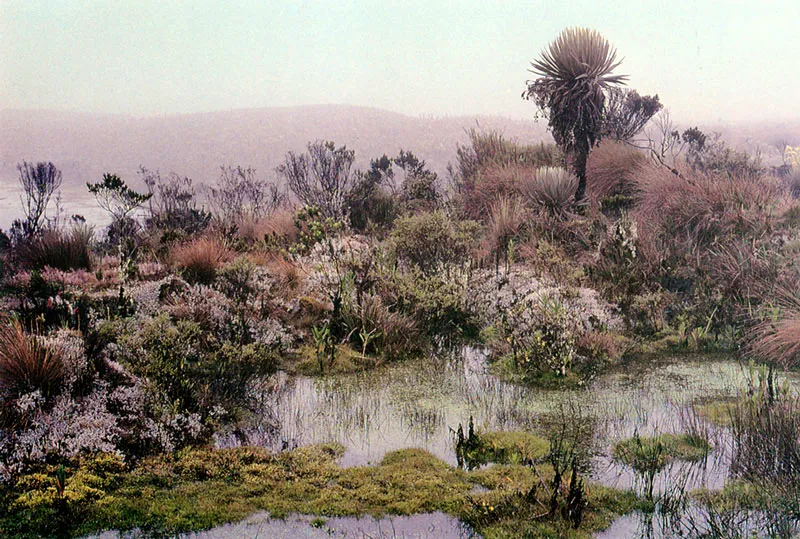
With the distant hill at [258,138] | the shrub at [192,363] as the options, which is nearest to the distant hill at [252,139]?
the distant hill at [258,138]

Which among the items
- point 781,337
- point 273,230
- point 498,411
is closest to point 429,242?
point 273,230

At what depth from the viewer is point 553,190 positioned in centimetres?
1292

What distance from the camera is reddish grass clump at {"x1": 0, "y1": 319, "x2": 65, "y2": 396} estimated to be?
6.10m

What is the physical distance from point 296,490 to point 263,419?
1425 mm

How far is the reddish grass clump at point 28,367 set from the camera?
610 centimetres

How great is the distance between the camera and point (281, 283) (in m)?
10.1

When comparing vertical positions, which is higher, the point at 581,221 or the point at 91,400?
the point at 581,221

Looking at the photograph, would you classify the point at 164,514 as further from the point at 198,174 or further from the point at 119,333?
the point at 198,174

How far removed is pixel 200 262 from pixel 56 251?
231 centimetres

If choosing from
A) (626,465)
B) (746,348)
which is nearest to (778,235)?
(746,348)

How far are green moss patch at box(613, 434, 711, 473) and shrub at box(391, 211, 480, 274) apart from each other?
5266mm

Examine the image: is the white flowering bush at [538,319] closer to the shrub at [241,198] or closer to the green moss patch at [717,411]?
the green moss patch at [717,411]

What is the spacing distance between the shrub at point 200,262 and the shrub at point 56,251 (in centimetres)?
149

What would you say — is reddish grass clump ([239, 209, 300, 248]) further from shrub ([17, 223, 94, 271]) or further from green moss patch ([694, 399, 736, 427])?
green moss patch ([694, 399, 736, 427])
